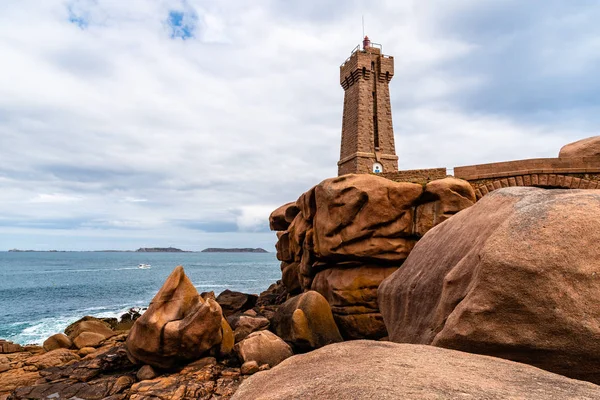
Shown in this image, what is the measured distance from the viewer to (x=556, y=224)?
4145 millimetres

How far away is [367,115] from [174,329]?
88.2 ft

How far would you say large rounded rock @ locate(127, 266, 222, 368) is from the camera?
39.0 feet

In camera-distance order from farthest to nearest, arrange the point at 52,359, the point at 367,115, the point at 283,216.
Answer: the point at 367,115, the point at 283,216, the point at 52,359

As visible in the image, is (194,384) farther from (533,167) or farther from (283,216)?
(283,216)

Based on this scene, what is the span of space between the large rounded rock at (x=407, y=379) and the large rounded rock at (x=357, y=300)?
11.7 meters

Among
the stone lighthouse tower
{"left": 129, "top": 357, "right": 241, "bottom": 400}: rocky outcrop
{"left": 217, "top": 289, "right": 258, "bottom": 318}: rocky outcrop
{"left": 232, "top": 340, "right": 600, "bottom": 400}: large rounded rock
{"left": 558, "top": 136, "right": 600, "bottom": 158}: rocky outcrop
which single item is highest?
the stone lighthouse tower

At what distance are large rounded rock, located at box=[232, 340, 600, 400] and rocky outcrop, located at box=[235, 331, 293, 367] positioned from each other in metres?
9.11

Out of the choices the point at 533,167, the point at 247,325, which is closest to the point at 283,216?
the point at 247,325

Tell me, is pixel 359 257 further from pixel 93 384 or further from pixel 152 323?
pixel 93 384

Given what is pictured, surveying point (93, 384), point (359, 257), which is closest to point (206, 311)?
point (93, 384)

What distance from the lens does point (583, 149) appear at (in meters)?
15.9

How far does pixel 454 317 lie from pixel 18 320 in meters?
40.7

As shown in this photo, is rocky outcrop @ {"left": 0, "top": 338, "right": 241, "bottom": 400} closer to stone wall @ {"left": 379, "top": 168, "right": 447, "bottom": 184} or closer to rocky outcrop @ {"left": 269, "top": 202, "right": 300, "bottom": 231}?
stone wall @ {"left": 379, "top": 168, "right": 447, "bottom": 184}

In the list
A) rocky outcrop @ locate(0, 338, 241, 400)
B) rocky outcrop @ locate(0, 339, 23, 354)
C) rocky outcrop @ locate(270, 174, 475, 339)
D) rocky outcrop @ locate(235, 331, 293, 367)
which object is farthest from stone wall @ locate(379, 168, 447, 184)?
rocky outcrop @ locate(0, 339, 23, 354)
